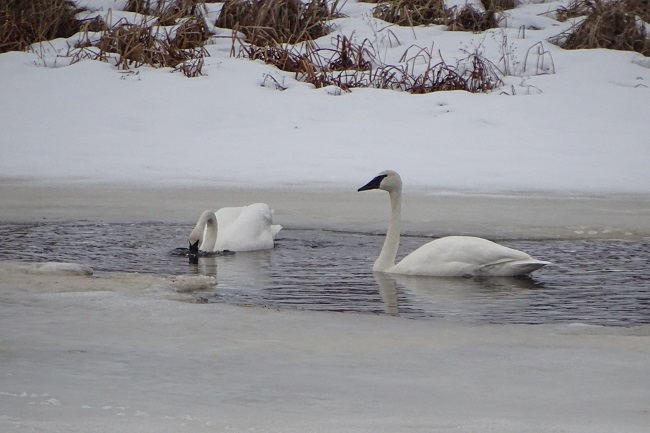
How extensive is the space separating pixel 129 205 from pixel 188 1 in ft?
26.6

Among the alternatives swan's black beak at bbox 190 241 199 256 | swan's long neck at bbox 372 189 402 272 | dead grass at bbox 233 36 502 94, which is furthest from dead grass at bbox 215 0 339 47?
swan's long neck at bbox 372 189 402 272

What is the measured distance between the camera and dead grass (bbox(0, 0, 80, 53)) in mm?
16172

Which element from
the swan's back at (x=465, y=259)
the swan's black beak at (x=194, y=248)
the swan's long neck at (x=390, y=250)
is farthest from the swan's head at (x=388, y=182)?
the swan's black beak at (x=194, y=248)

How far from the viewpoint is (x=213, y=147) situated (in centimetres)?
1317

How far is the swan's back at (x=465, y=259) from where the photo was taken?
7117 millimetres

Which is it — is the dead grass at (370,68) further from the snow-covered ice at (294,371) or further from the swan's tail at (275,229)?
the snow-covered ice at (294,371)

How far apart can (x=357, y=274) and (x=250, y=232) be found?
56.3 inches

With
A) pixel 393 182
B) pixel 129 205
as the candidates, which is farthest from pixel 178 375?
pixel 129 205

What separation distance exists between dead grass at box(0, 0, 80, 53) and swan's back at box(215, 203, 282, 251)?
8.50 metres

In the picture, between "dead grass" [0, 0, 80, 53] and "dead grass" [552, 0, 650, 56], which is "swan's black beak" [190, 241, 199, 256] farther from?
"dead grass" [552, 0, 650, 56]

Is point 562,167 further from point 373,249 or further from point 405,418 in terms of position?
point 405,418

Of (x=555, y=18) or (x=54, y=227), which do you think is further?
(x=555, y=18)

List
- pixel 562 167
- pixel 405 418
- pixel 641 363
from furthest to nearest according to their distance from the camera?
pixel 562 167, pixel 641 363, pixel 405 418

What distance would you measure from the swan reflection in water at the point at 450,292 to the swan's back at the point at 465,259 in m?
0.05
